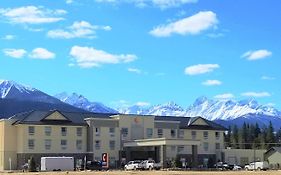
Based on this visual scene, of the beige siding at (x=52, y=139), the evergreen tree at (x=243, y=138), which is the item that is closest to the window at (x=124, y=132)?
the beige siding at (x=52, y=139)

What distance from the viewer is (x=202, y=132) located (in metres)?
126

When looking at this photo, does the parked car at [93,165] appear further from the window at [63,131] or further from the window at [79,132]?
the window at [79,132]

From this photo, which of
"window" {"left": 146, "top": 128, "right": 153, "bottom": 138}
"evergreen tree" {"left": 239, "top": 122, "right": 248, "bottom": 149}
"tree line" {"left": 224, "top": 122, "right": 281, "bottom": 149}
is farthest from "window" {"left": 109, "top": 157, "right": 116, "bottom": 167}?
"evergreen tree" {"left": 239, "top": 122, "right": 248, "bottom": 149}

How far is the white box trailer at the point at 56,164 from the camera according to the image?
9438 cm

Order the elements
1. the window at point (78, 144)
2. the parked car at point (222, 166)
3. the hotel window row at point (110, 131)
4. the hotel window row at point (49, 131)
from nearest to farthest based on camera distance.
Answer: the parked car at point (222, 166), the hotel window row at point (49, 131), the window at point (78, 144), the hotel window row at point (110, 131)

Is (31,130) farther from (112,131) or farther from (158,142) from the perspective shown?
(158,142)

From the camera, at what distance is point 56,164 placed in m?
95.4

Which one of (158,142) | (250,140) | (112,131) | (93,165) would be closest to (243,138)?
(250,140)

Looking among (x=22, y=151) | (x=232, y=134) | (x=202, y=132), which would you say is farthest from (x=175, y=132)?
(x=232, y=134)

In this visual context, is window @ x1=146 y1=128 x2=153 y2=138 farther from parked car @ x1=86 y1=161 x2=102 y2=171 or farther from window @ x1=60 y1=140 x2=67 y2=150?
parked car @ x1=86 y1=161 x2=102 y2=171

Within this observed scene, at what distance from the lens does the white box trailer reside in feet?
310

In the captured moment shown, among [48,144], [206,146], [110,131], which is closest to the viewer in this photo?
[48,144]

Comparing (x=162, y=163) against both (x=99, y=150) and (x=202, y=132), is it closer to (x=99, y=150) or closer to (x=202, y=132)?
(x=99, y=150)

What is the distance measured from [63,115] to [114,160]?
12803mm
